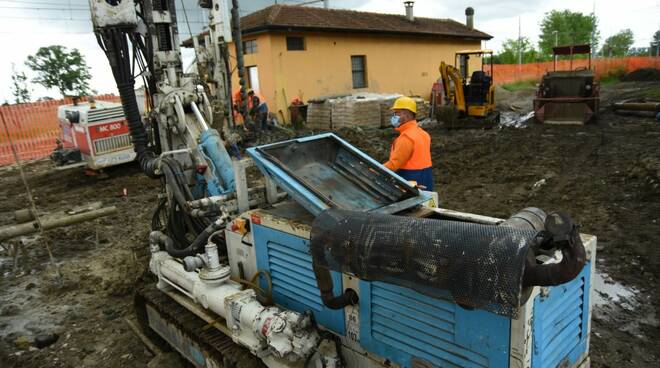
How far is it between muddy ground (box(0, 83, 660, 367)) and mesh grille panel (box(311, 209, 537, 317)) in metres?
2.71

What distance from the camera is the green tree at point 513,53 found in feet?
184

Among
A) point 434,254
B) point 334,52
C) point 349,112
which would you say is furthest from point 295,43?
point 434,254

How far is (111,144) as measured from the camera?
11008 mm

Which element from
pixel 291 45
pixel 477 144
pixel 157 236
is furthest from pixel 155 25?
pixel 291 45

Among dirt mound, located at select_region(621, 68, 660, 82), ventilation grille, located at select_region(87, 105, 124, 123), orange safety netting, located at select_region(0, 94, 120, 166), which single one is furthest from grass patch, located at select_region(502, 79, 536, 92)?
ventilation grille, located at select_region(87, 105, 124, 123)

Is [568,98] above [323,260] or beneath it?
beneath

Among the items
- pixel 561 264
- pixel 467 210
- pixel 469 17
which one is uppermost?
pixel 469 17

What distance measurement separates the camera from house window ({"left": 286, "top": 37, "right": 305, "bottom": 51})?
17188 millimetres

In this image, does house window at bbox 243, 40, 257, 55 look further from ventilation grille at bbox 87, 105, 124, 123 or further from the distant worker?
ventilation grille at bbox 87, 105, 124, 123

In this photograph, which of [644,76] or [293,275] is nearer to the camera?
[293,275]

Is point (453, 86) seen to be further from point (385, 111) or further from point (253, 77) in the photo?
point (253, 77)

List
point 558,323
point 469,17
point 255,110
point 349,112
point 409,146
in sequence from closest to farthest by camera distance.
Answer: point 558,323, point 409,146, point 255,110, point 349,112, point 469,17

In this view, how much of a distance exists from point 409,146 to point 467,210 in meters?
3.60

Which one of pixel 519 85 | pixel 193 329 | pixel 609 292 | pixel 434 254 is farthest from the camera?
pixel 519 85
